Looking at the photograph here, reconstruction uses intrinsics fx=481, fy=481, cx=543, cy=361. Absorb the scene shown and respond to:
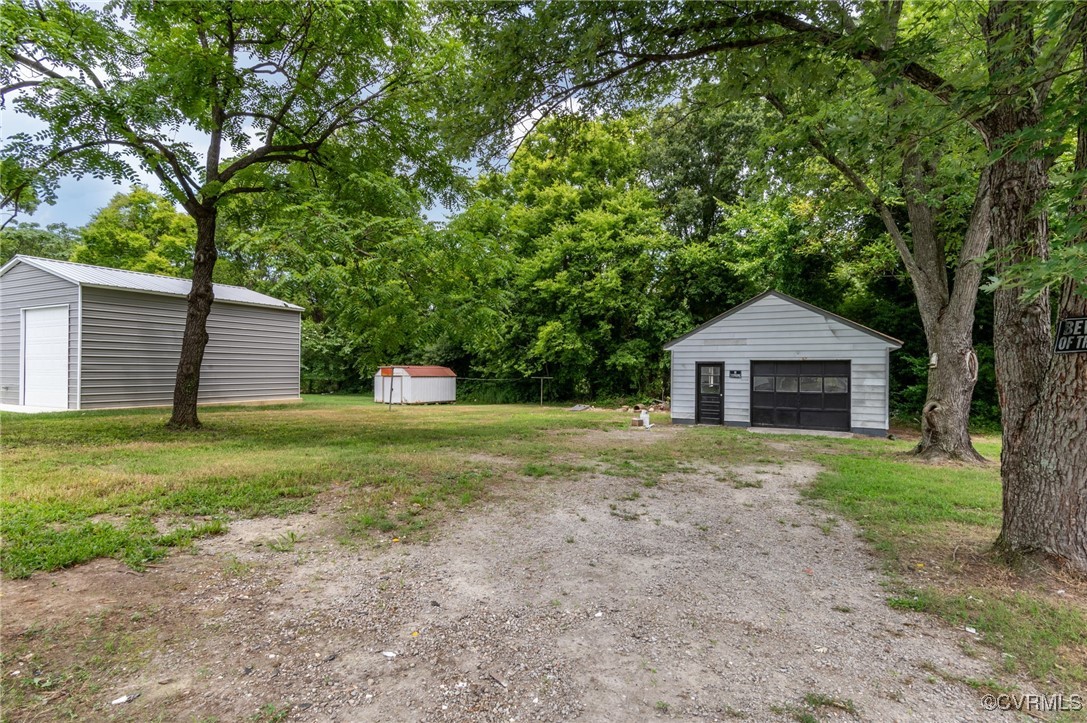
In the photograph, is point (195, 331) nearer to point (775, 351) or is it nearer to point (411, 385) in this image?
point (411, 385)

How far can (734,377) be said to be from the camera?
1270cm

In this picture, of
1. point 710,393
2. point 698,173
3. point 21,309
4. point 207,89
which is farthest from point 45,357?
point 698,173

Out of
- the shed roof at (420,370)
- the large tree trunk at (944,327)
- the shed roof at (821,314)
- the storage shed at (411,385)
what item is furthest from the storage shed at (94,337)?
the large tree trunk at (944,327)

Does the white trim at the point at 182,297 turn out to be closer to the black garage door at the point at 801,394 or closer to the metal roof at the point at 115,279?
the metal roof at the point at 115,279

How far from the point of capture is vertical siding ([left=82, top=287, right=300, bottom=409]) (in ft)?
39.9

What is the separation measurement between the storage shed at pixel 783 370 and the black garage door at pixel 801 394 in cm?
2

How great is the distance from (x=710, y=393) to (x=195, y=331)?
1209 cm

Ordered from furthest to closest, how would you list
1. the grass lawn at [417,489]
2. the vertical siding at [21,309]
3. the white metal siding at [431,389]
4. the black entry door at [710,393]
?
the white metal siding at [431,389], the black entry door at [710,393], the vertical siding at [21,309], the grass lawn at [417,489]

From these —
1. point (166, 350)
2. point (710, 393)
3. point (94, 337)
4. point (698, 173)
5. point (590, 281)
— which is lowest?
point (710, 393)

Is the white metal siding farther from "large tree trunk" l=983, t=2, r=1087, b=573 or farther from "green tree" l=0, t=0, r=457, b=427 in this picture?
"large tree trunk" l=983, t=2, r=1087, b=573

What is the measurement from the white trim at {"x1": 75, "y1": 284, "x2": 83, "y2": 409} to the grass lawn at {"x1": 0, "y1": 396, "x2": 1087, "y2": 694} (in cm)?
169

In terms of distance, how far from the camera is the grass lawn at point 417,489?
3.01m

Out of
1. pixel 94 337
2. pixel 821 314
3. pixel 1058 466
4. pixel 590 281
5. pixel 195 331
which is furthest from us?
pixel 590 281

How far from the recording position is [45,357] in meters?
12.3
